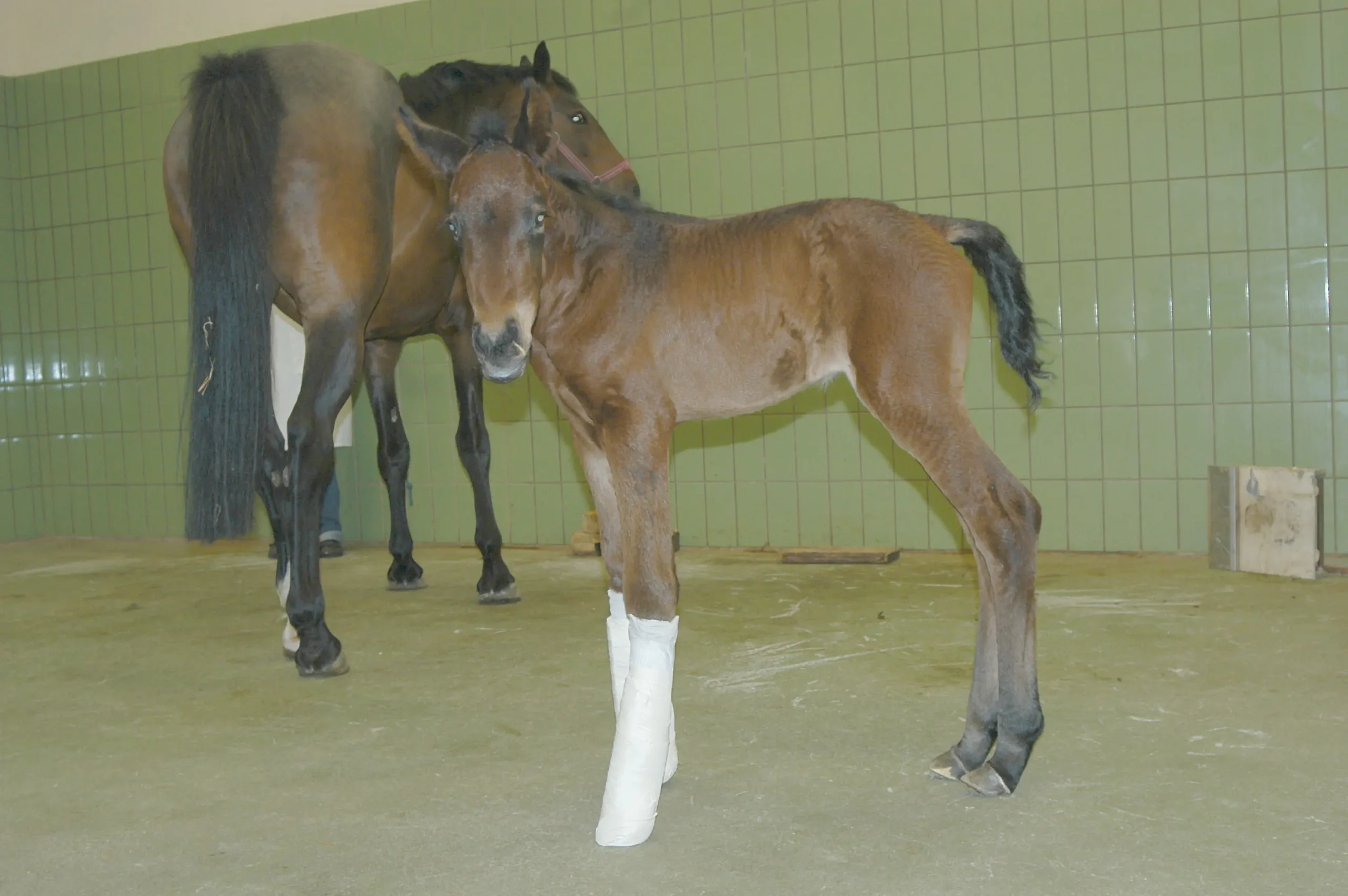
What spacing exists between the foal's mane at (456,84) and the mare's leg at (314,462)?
1385 mm

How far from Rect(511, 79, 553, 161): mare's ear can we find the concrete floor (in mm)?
1324

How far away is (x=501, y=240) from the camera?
2.06m

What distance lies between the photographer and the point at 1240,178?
16.3 ft

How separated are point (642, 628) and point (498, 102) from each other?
3.01 m

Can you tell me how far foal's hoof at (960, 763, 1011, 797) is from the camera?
7.28 feet

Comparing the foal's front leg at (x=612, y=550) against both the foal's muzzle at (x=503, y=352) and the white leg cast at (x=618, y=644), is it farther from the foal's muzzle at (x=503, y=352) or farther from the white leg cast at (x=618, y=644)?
the foal's muzzle at (x=503, y=352)

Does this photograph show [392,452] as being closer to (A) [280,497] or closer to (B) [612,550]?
(A) [280,497]

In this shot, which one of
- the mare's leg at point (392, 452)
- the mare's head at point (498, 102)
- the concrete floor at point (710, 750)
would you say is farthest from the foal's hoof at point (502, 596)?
the mare's head at point (498, 102)

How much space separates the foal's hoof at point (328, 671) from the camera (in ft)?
11.2

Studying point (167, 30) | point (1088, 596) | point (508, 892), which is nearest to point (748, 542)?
point (1088, 596)

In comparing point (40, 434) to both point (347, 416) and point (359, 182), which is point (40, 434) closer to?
point (347, 416)

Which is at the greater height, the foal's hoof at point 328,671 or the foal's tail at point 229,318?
the foal's tail at point 229,318

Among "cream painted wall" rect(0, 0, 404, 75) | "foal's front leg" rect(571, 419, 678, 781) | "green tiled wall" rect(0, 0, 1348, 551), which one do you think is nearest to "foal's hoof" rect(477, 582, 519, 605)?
"green tiled wall" rect(0, 0, 1348, 551)

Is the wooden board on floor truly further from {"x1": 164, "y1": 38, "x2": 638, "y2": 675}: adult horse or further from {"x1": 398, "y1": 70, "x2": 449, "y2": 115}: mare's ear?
{"x1": 398, "y1": 70, "x2": 449, "y2": 115}: mare's ear
